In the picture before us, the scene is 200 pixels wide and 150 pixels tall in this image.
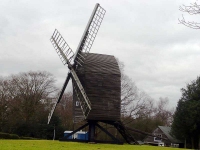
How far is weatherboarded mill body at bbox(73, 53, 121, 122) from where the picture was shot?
31.8m

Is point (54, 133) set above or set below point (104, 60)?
below

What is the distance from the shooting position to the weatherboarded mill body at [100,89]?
104ft

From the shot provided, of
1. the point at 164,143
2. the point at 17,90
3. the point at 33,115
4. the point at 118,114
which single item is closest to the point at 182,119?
the point at 164,143

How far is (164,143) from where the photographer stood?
182 feet

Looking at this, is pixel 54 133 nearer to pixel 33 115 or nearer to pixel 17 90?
pixel 33 115

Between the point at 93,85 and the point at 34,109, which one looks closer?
the point at 93,85

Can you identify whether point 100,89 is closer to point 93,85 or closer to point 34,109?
point 93,85

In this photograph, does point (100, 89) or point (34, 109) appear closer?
Result: point (100, 89)

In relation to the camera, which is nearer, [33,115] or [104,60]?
[104,60]

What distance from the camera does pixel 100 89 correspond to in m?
32.2

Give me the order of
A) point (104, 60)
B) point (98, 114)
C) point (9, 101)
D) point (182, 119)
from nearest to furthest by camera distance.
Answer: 1. point (98, 114)
2. point (104, 60)
3. point (182, 119)
4. point (9, 101)

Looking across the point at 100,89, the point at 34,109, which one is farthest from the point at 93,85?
the point at 34,109

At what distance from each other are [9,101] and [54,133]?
1055 cm

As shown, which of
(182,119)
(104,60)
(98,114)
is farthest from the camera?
(182,119)
